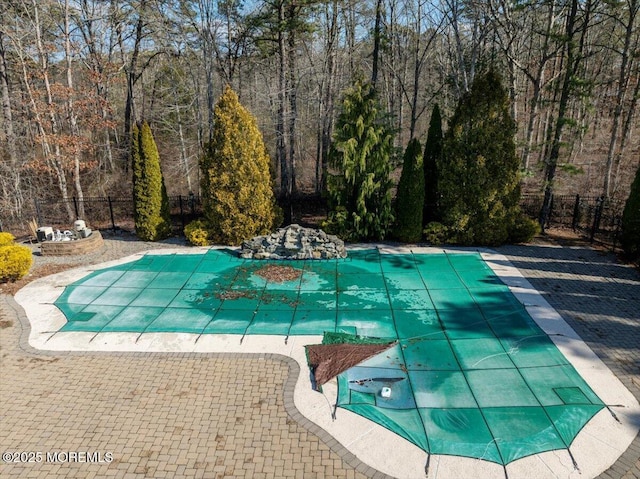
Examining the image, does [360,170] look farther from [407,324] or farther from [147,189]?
[147,189]

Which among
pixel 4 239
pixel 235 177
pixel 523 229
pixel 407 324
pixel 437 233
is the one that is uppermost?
pixel 235 177

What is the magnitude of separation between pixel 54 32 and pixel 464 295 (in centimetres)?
2226

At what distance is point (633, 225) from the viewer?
13430mm

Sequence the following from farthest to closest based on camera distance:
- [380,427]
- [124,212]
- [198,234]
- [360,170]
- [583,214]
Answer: [124,212] → [583,214] → [198,234] → [360,170] → [380,427]

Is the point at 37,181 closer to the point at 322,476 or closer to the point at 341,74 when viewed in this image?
the point at 341,74

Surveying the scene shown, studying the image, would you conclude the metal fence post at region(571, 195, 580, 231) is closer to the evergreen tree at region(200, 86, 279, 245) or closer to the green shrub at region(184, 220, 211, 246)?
the evergreen tree at region(200, 86, 279, 245)

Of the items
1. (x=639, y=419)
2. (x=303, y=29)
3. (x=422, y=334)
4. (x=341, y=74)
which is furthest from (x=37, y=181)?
(x=639, y=419)

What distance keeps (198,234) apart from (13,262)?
5577 mm

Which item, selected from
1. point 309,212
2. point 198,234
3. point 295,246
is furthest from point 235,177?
point 309,212

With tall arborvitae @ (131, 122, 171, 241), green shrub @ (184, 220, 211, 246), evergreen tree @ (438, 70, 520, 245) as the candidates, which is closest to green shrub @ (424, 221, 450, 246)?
evergreen tree @ (438, 70, 520, 245)

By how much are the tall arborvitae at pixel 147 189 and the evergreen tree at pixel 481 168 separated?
1044 cm

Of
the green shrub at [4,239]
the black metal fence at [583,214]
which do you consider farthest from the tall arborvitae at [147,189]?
the black metal fence at [583,214]

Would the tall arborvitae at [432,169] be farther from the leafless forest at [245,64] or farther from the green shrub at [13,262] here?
the green shrub at [13,262]

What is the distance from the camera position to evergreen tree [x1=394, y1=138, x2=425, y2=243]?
15047 millimetres
